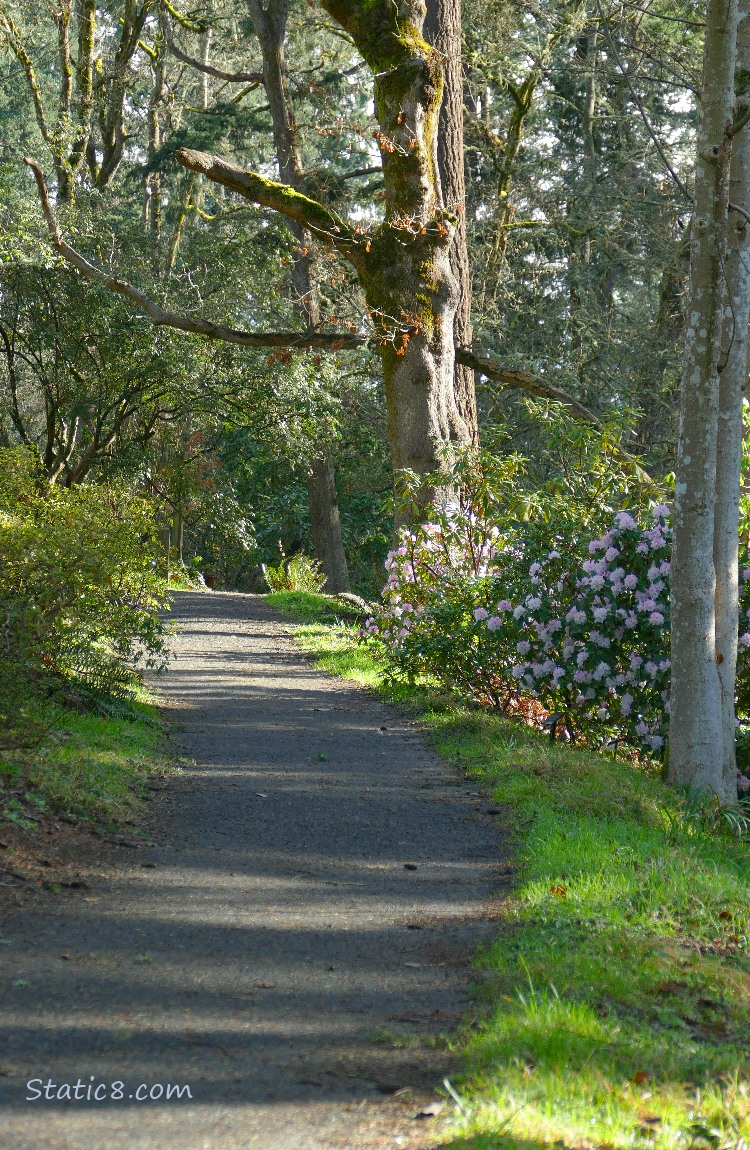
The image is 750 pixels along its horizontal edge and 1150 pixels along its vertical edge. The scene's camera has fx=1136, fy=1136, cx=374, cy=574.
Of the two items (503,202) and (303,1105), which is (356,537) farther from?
(303,1105)

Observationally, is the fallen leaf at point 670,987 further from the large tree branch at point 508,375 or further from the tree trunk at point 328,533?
the tree trunk at point 328,533

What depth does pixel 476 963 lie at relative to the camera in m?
4.04

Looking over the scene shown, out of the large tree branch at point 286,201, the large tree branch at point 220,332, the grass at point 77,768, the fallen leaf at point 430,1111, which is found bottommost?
the fallen leaf at point 430,1111

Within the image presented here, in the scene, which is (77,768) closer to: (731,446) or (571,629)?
(571,629)

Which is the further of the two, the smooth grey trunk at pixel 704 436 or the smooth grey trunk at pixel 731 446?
the smooth grey trunk at pixel 731 446

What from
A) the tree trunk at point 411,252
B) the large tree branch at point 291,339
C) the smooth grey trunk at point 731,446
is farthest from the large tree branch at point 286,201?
the smooth grey trunk at point 731,446

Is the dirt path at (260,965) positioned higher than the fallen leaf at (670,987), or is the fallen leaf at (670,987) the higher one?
the dirt path at (260,965)

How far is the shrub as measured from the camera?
6.45 metres

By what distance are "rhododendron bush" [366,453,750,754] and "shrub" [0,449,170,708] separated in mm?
2563

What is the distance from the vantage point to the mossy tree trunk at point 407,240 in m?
11.9

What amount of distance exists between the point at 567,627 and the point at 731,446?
185 cm

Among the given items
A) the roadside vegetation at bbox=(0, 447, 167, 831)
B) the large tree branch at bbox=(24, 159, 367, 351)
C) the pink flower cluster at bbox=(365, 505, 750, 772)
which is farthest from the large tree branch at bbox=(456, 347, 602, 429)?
the roadside vegetation at bbox=(0, 447, 167, 831)

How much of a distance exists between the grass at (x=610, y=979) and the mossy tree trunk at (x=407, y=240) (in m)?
5.94

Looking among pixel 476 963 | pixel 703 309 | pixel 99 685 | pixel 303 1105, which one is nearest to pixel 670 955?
pixel 476 963
